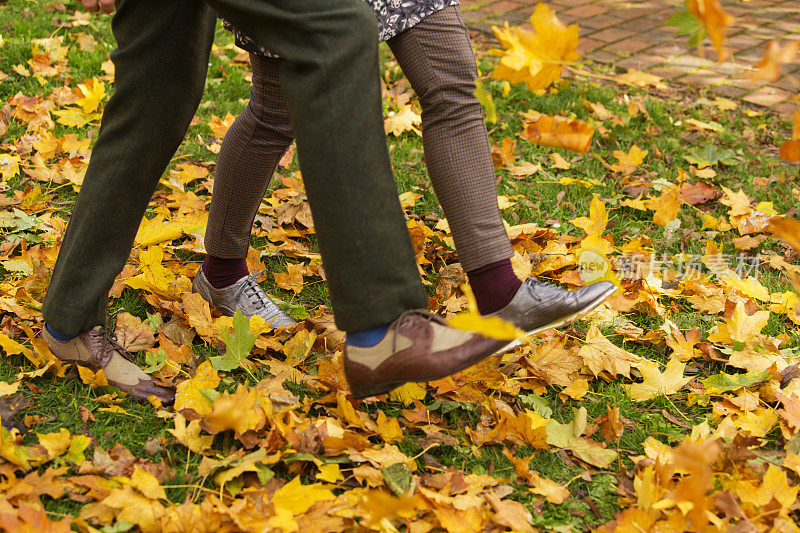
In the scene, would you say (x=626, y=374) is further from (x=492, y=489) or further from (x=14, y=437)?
(x=14, y=437)

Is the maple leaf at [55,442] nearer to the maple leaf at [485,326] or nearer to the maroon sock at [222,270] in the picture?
the maroon sock at [222,270]

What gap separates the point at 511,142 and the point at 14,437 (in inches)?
88.2

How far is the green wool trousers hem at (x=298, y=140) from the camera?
1.22m

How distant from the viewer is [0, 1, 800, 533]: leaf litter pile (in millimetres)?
1415

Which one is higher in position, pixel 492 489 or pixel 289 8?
pixel 289 8

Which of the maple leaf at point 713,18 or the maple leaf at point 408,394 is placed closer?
the maple leaf at point 713,18

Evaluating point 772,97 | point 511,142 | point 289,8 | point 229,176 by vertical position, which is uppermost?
point 289,8

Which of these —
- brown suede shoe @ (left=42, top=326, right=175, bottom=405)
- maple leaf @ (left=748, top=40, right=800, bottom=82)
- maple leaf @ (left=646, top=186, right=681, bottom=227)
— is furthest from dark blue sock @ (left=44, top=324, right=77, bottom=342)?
maple leaf @ (left=646, top=186, right=681, bottom=227)

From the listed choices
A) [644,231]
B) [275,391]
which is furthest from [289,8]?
[644,231]

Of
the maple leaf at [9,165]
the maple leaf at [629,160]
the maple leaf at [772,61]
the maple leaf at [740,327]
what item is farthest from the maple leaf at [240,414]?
the maple leaf at [629,160]

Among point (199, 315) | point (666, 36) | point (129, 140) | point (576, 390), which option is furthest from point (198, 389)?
point (666, 36)

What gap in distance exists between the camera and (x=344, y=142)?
4.08 ft

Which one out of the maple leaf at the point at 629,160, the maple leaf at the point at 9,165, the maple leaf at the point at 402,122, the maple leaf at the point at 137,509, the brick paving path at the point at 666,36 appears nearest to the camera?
the maple leaf at the point at 137,509

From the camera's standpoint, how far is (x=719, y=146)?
3500 mm
